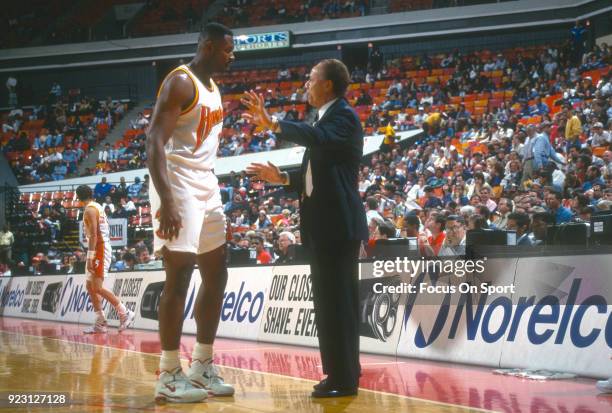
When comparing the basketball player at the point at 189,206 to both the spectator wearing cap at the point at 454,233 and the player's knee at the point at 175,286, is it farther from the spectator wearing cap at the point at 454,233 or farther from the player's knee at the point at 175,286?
the spectator wearing cap at the point at 454,233

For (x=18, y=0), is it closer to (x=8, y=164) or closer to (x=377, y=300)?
(x=8, y=164)

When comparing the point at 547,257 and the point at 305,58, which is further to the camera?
the point at 305,58

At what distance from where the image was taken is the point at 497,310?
22.6ft

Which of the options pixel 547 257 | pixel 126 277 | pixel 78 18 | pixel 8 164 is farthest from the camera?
pixel 78 18

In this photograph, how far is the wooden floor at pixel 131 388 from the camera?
4.55 meters

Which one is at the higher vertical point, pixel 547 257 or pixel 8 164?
pixel 8 164

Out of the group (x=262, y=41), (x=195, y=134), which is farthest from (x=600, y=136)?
(x=262, y=41)

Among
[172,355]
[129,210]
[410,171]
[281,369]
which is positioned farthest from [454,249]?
[129,210]

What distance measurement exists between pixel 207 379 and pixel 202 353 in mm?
166

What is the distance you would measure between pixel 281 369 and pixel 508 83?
21.6 m

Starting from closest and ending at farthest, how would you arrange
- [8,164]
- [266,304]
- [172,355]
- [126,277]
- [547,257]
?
[172,355]
[547,257]
[266,304]
[126,277]
[8,164]

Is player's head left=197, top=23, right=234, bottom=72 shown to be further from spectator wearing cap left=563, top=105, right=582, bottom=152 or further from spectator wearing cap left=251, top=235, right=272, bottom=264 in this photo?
spectator wearing cap left=563, top=105, right=582, bottom=152

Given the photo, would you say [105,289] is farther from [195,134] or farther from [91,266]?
[195,134]

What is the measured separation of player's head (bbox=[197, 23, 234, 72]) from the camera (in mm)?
5227
